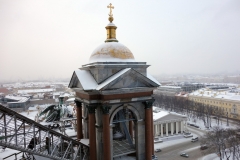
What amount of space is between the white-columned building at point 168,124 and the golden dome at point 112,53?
50.8m

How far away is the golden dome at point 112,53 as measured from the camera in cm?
1230

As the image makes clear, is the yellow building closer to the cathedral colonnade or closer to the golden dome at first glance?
the cathedral colonnade

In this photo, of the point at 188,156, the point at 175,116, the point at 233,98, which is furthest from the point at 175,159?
the point at 233,98

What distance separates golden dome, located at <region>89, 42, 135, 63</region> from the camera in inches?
484

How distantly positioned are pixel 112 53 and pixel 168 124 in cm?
5526

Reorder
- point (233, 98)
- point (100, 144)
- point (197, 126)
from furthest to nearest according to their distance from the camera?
point (233, 98), point (197, 126), point (100, 144)

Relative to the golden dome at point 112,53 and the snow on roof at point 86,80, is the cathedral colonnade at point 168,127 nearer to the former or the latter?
the golden dome at point 112,53

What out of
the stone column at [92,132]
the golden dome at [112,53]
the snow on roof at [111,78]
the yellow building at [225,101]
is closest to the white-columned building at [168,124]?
the yellow building at [225,101]

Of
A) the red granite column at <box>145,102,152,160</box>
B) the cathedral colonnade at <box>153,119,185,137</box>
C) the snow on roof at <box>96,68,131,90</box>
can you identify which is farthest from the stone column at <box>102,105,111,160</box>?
the cathedral colonnade at <box>153,119,185,137</box>

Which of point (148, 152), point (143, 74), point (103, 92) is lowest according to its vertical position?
point (148, 152)

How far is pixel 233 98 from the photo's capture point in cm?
8238

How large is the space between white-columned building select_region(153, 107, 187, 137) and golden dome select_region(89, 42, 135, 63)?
167ft

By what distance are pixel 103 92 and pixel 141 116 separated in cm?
328

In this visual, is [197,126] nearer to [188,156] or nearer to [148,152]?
[188,156]
